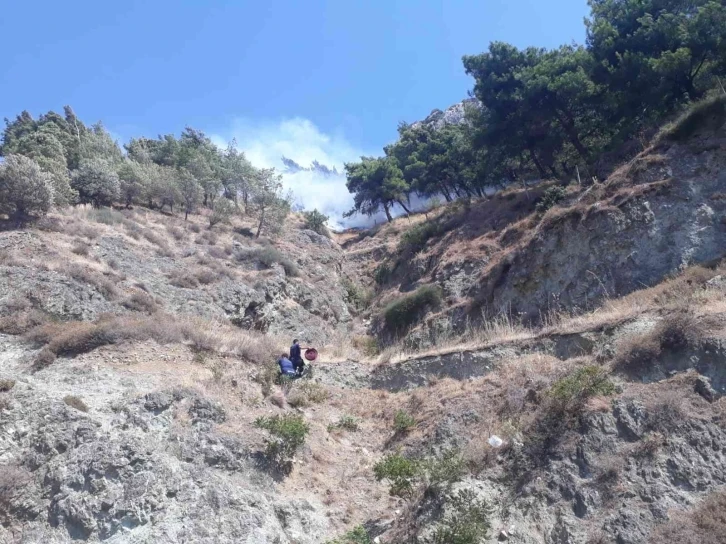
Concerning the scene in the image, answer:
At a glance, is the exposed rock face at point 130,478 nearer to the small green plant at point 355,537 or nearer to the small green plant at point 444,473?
the small green plant at point 355,537

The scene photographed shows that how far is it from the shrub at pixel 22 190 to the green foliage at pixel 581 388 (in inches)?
822

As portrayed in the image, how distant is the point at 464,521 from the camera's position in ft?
31.7

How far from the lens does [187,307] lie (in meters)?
22.6

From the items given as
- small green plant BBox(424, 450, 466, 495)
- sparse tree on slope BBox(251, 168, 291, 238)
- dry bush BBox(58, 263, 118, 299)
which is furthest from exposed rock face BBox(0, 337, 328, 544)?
sparse tree on slope BBox(251, 168, 291, 238)

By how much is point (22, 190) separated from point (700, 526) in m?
24.3

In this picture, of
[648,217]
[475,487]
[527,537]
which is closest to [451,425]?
[475,487]

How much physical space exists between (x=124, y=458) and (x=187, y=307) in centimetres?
1232

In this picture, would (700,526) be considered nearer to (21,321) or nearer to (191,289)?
(21,321)

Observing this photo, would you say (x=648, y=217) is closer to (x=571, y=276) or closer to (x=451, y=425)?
(x=571, y=276)

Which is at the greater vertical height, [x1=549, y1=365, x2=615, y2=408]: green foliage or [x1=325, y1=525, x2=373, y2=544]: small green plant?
[x1=549, y1=365, x2=615, y2=408]: green foliage

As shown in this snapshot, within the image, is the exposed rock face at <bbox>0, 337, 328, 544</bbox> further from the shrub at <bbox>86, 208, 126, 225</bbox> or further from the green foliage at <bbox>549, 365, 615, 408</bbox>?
the shrub at <bbox>86, 208, 126, 225</bbox>

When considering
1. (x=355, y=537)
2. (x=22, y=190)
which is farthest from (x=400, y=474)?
(x=22, y=190)

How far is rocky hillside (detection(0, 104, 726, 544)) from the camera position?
9914 mm

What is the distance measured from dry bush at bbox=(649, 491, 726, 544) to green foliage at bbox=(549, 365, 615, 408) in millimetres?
2783
